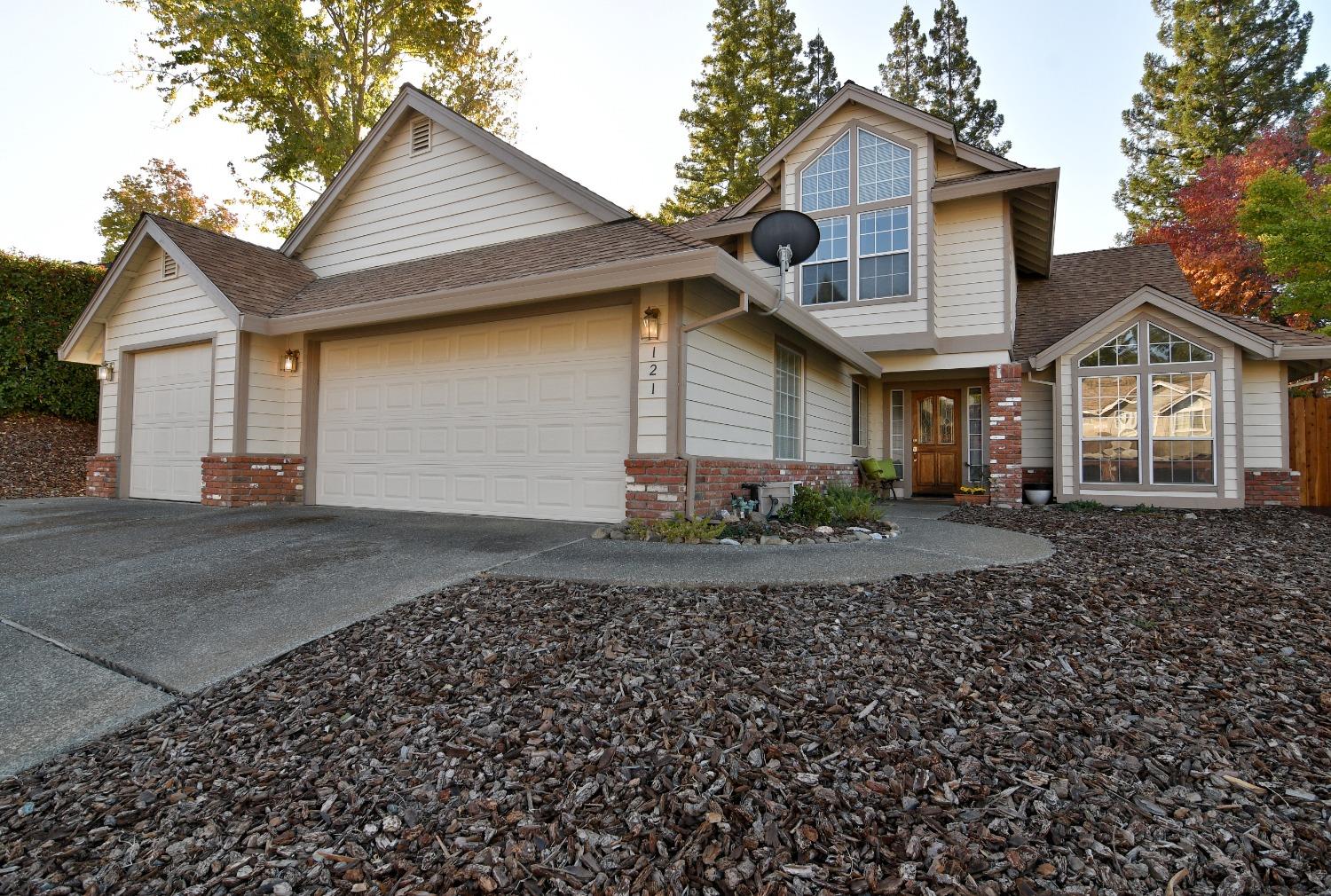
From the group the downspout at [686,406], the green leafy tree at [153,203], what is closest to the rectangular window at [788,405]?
the downspout at [686,406]

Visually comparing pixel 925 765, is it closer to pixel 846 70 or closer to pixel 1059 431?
pixel 1059 431

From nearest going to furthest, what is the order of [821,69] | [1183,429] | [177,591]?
1. [177,591]
2. [1183,429]
3. [821,69]

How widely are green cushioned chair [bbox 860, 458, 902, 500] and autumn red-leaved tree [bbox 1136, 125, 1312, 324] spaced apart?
11648mm

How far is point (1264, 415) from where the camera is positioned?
9.64 m

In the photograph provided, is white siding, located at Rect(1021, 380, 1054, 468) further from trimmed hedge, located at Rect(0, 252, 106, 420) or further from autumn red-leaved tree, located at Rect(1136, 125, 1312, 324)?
trimmed hedge, located at Rect(0, 252, 106, 420)

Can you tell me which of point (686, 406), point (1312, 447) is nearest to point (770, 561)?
point (686, 406)

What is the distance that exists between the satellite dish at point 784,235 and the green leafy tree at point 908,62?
729 inches

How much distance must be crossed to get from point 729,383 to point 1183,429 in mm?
7118

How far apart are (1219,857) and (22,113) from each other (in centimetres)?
1913

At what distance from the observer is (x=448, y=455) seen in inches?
287

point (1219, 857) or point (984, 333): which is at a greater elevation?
point (984, 333)

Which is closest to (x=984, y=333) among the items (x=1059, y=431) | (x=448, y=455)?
(x=1059, y=431)

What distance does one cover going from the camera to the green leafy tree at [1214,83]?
59.3 ft

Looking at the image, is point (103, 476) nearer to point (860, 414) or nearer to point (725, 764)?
point (725, 764)
